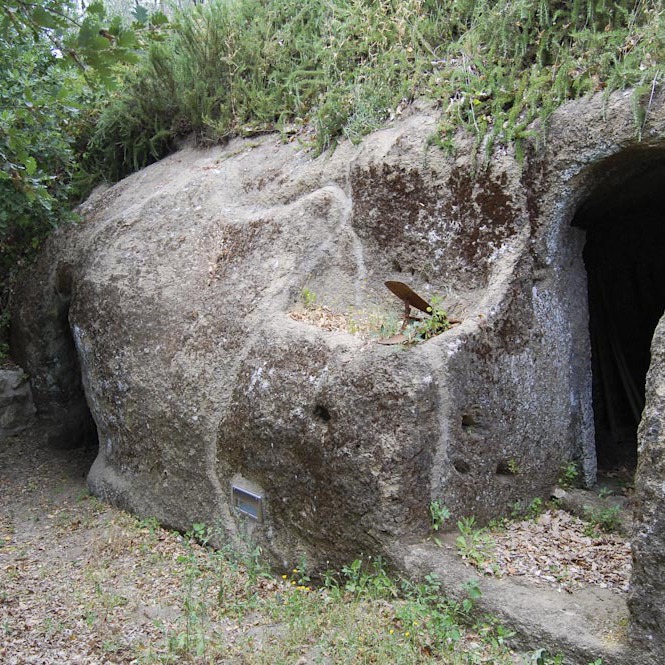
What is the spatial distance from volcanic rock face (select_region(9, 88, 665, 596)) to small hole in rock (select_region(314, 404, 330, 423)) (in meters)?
0.01

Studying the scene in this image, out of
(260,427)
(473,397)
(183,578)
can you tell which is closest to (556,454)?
(473,397)

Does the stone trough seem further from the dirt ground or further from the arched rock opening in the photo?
the arched rock opening

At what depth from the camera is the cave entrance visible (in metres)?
6.54

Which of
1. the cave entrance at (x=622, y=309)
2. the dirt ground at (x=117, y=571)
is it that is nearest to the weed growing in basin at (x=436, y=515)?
the dirt ground at (x=117, y=571)

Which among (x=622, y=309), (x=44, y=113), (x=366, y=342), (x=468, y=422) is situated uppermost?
(x=44, y=113)

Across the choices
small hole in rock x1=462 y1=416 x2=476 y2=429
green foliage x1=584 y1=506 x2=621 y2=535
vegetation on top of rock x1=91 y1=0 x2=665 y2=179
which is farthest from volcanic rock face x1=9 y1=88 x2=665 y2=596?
green foliage x1=584 y1=506 x2=621 y2=535

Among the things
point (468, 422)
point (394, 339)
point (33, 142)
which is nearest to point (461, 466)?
point (468, 422)

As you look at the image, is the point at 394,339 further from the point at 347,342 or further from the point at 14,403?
the point at 14,403

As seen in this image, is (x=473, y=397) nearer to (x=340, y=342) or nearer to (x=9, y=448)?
(x=340, y=342)

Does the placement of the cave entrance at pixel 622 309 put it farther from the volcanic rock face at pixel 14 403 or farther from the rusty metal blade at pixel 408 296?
the volcanic rock face at pixel 14 403

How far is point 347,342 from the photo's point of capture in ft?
15.3

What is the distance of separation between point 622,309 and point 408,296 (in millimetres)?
3454

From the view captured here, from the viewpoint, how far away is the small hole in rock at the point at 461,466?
177 inches

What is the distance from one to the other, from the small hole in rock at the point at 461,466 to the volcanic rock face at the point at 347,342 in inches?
1.2
